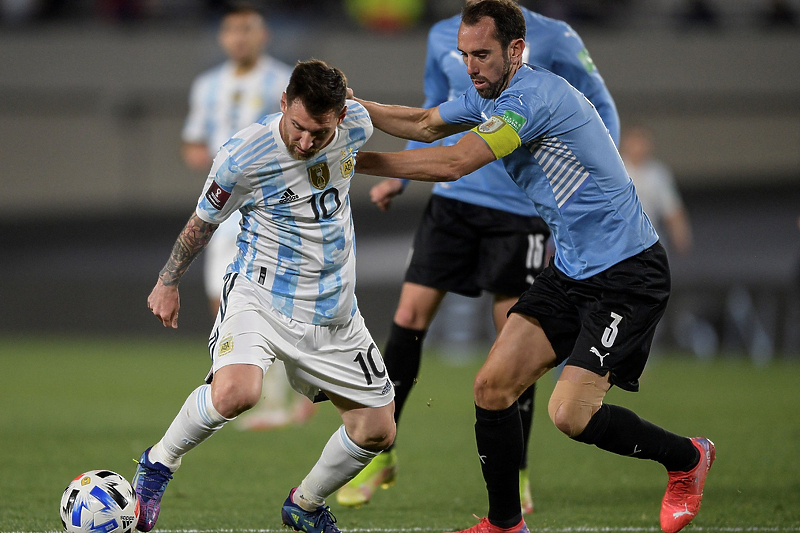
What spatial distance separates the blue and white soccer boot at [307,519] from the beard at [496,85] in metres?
1.72

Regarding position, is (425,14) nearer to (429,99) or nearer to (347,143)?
(429,99)

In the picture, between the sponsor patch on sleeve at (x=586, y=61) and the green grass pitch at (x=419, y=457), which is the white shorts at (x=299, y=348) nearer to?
the green grass pitch at (x=419, y=457)

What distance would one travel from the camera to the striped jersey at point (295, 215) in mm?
3754

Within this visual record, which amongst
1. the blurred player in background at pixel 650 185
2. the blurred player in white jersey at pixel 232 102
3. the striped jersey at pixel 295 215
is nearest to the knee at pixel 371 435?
the striped jersey at pixel 295 215

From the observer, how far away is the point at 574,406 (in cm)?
381

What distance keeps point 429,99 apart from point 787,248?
9779 millimetres

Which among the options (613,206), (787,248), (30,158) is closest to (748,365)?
(787,248)

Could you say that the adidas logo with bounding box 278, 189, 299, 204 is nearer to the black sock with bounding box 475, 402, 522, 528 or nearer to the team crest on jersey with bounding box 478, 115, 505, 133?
the team crest on jersey with bounding box 478, 115, 505, 133

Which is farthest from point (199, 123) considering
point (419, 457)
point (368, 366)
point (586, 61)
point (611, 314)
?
point (611, 314)

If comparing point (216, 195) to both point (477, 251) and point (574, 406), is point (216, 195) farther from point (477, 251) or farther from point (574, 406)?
point (477, 251)

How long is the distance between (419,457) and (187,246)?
271cm

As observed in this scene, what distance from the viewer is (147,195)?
15.0 m

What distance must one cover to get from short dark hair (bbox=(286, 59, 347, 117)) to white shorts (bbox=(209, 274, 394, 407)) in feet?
2.53

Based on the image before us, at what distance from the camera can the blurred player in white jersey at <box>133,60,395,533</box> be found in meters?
3.67
